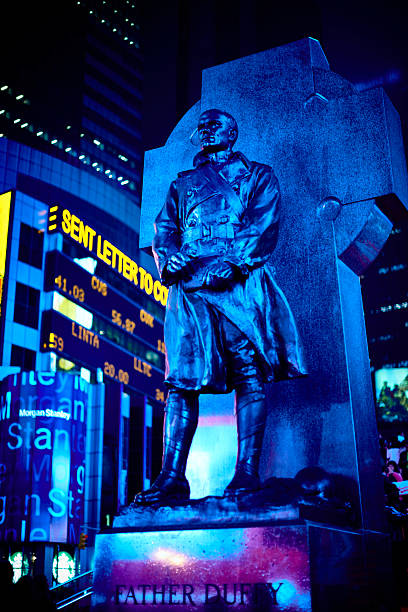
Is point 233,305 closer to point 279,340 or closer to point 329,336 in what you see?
point 279,340

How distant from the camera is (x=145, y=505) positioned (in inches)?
161

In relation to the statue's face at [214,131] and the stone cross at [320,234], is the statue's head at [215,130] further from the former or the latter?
the stone cross at [320,234]

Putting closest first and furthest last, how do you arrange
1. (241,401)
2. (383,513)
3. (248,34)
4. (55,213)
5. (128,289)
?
1. (241,401)
2. (383,513)
3. (248,34)
4. (55,213)
5. (128,289)

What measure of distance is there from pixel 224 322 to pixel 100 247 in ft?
133

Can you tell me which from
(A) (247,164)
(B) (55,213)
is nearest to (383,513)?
(A) (247,164)

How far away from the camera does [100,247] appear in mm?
44281

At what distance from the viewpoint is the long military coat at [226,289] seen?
441cm

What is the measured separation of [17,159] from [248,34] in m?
43.0

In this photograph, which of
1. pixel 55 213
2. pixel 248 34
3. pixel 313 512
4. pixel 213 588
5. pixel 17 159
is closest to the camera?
pixel 213 588

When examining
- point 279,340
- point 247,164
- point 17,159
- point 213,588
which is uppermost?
point 17,159

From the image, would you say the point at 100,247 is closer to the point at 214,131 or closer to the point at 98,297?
the point at 98,297

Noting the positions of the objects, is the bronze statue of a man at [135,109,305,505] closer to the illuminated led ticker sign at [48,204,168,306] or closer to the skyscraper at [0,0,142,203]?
the illuminated led ticker sign at [48,204,168,306]

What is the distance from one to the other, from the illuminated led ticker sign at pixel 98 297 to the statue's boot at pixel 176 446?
114ft

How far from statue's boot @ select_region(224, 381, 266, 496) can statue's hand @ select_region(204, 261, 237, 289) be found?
0.69m
